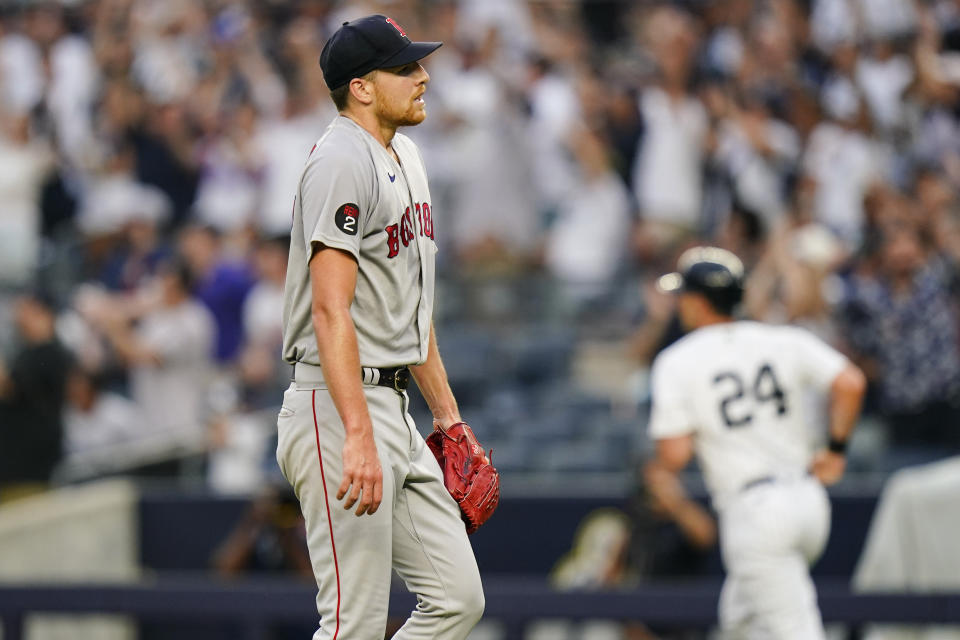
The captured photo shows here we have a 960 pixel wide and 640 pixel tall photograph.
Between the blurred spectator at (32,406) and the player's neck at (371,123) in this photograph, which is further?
the blurred spectator at (32,406)

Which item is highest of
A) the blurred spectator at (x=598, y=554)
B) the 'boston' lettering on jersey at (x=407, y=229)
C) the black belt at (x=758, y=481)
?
the 'boston' lettering on jersey at (x=407, y=229)

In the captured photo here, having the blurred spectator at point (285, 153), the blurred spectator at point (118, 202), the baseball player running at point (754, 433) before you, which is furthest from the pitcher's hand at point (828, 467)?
the blurred spectator at point (118, 202)

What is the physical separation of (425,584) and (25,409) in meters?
5.94

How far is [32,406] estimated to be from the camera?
918 centimetres

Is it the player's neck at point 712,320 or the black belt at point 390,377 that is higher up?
the player's neck at point 712,320

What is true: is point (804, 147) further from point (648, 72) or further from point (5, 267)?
point (5, 267)

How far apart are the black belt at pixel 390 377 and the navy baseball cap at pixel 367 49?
0.79 meters

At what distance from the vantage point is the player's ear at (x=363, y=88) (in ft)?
12.8

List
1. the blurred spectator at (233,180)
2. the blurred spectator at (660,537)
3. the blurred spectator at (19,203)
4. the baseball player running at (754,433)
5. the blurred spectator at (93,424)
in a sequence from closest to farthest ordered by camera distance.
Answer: the baseball player running at (754,433)
the blurred spectator at (660,537)
the blurred spectator at (93,424)
the blurred spectator at (233,180)
the blurred spectator at (19,203)

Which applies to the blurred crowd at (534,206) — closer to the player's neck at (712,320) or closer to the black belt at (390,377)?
the player's neck at (712,320)

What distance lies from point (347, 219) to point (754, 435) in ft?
8.39

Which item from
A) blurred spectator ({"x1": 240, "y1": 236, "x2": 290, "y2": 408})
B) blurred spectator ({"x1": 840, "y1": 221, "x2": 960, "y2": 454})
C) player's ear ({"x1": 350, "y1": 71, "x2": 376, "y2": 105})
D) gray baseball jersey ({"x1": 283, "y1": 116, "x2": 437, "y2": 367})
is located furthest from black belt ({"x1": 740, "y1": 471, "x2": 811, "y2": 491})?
blurred spectator ({"x1": 240, "y1": 236, "x2": 290, "y2": 408})

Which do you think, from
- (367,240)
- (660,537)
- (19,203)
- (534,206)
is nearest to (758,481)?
(660,537)

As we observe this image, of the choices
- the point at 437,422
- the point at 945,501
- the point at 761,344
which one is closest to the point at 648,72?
the point at 945,501
